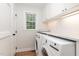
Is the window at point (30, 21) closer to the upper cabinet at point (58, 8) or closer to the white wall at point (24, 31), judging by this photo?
the white wall at point (24, 31)

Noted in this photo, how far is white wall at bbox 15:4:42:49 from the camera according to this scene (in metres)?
3.62

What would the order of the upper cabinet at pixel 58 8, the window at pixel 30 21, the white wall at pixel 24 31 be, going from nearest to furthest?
the upper cabinet at pixel 58 8 < the white wall at pixel 24 31 < the window at pixel 30 21

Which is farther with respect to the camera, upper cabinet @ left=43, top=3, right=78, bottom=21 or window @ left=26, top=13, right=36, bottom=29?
window @ left=26, top=13, right=36, bottom=29

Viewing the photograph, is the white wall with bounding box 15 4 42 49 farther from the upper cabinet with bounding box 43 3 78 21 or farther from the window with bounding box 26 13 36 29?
the upper cabinet with bounding box 43 3 78 21

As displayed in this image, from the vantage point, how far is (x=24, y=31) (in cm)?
367

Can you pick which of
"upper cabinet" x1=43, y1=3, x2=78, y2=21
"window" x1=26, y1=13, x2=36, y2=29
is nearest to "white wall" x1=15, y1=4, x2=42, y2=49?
"window" x1=26, y1=13, x2=36, y2=29

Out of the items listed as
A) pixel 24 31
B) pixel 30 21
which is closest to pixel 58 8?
pixel 30 21

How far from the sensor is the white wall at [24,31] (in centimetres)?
362

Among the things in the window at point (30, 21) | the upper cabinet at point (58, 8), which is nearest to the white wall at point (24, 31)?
the window at point (30, 21)

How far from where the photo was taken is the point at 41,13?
12.8ft

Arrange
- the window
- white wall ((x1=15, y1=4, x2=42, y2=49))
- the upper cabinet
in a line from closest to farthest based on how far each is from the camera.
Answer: the upper cabinet < white wall ((x1=15, y1=4, x2=42, y2=49)) < the window

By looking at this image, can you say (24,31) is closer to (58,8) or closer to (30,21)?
(30,21)

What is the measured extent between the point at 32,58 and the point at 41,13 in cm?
355

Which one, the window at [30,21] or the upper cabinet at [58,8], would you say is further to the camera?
the window at [30,21]
